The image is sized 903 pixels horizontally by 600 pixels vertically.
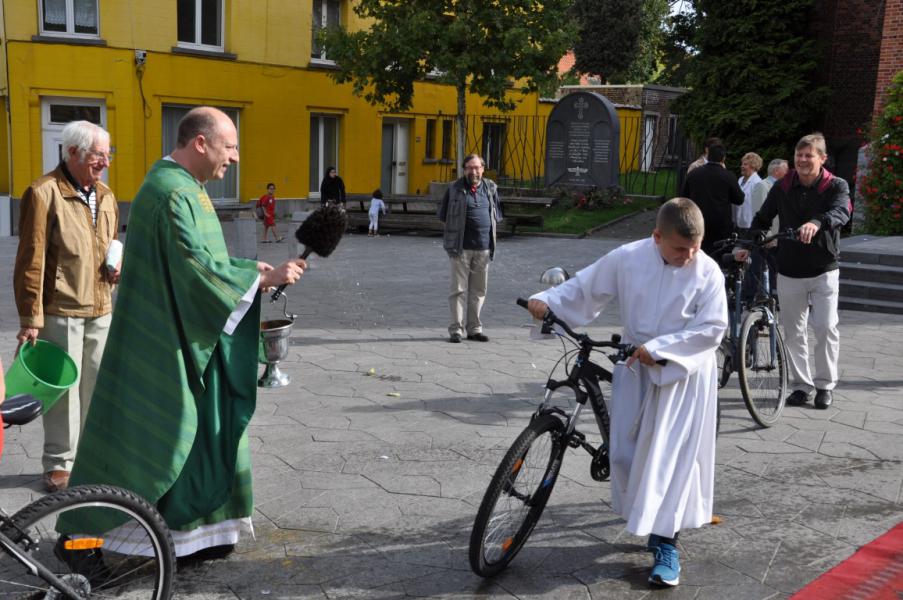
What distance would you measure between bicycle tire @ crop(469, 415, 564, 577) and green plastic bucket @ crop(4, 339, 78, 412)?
1.96 m

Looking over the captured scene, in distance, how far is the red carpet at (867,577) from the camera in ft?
13.6

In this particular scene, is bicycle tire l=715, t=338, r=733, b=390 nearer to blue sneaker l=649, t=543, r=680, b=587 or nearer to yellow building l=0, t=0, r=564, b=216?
blue sneaker l=649, t=543, r=680, b=587

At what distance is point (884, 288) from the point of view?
41.6 ft

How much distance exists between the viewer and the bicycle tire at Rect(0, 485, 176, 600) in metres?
3.10

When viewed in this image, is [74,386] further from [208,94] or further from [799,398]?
[208,94]

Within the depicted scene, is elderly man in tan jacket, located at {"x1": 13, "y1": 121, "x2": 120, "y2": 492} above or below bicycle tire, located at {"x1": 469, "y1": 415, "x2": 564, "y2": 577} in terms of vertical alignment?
above

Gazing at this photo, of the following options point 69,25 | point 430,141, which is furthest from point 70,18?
point 430,141

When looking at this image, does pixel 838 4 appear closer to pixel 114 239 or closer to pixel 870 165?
pixel 870 165

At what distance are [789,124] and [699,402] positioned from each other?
20547mm

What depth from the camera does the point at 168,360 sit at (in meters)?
3.92

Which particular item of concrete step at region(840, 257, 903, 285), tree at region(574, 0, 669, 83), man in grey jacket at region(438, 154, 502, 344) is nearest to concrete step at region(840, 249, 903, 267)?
concrete step at region(840, 257, 903, 285)

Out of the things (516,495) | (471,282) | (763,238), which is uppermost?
(763,238)

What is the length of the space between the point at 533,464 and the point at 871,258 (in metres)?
10.9

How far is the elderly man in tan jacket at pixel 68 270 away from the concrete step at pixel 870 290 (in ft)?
34.5
